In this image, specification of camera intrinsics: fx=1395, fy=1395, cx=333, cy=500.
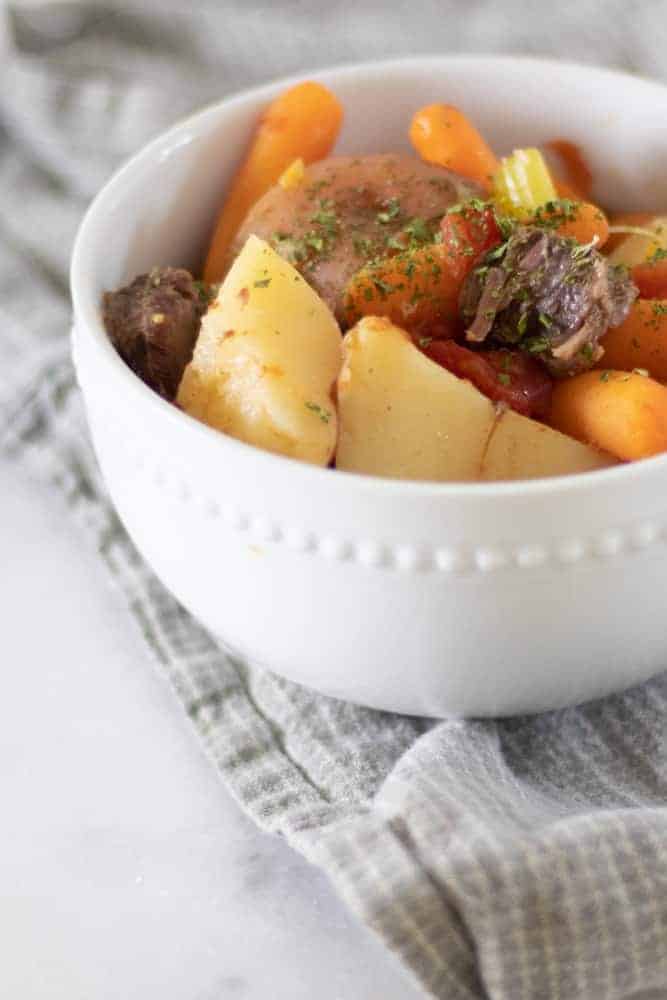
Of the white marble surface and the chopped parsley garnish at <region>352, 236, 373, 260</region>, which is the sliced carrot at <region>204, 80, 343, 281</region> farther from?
the white marble surface

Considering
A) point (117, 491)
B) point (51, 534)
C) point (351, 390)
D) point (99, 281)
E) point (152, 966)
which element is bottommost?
point (51, 534)

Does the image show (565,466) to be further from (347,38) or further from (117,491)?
(347,38)

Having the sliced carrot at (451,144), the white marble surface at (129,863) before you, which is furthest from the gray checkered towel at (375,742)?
the sliced carrot at (451,144)

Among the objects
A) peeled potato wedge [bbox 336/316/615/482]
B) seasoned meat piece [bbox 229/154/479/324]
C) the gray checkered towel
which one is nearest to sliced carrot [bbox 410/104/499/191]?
seasoned meat piece [bbox 229/154/479/324]

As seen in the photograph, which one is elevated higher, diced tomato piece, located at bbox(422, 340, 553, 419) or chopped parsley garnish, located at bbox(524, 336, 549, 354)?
chopped parsley garnish, located at bbox(524, 336, 549, 354)

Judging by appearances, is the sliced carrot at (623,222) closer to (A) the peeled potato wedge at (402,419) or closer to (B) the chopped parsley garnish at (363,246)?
(B) the chopped parsley garnish at (363,246)

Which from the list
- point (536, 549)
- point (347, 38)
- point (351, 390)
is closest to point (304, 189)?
point (351, 390)
